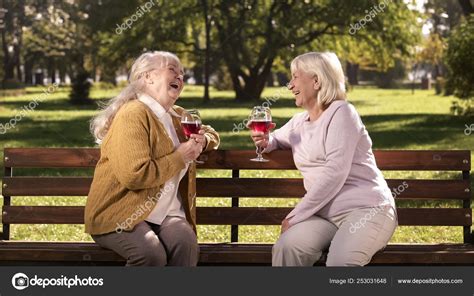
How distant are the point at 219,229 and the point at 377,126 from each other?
583 inches

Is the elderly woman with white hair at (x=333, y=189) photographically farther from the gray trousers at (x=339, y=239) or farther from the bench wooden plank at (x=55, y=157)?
the bench wooden plank at (x=55, y=157)

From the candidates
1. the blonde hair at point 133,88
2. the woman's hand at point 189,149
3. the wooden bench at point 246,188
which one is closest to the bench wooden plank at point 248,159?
the wooden bench at point 246,188

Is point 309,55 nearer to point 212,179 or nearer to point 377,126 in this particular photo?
point 212,179

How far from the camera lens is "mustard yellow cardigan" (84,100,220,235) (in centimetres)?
475

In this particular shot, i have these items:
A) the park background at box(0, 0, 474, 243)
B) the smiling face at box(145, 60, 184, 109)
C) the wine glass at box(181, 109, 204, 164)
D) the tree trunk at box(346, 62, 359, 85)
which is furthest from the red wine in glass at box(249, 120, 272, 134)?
the tree trunk at box(346, 62, 359, 85)

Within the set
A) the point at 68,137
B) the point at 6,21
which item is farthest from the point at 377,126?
the point at 6,21

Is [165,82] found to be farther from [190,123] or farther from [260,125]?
[260,125]

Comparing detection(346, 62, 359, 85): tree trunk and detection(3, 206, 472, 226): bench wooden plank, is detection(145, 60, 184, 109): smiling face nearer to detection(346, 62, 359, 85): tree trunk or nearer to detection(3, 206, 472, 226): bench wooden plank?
detection(3, 206, 472, 226): bench wooden plank

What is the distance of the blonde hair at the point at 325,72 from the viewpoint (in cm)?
488

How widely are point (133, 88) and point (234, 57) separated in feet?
118

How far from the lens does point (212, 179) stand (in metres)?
5.74

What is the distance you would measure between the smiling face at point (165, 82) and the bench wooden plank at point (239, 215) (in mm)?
1009

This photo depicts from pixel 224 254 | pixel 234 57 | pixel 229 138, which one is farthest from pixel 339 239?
pixel 234 57
